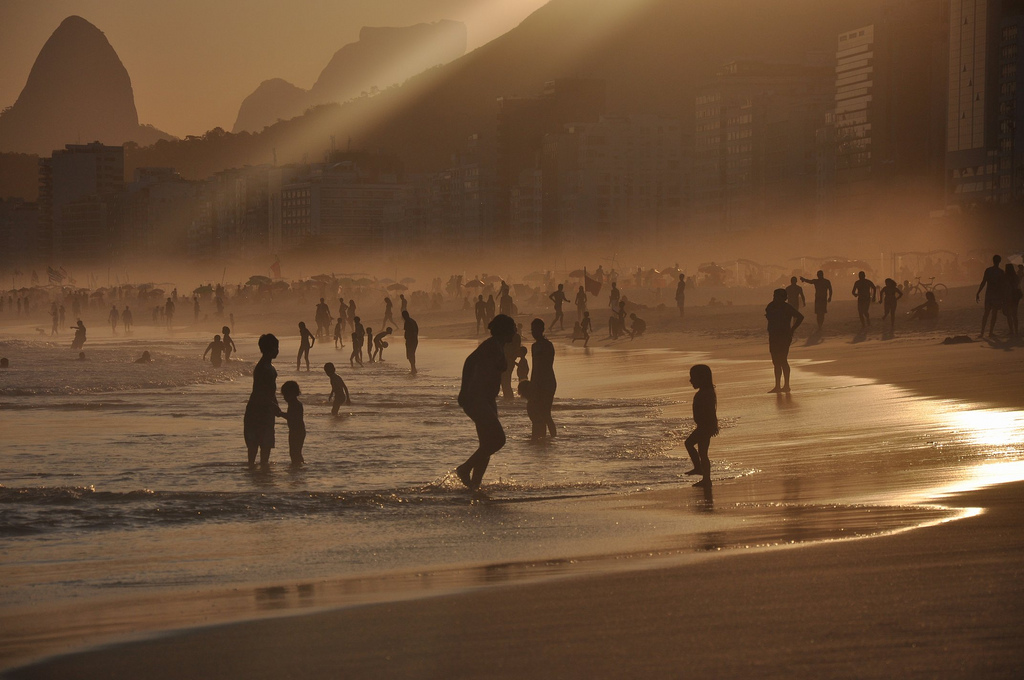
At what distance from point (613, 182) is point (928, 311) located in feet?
493

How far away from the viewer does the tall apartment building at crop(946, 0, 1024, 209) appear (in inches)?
4818

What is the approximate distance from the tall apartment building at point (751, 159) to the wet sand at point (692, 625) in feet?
558

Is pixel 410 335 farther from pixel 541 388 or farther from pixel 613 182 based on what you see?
pixel 613 182

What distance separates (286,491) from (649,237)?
170m

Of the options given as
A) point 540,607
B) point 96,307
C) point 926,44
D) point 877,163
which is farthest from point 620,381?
point 926,44

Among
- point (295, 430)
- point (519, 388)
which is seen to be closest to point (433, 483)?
point (295, 430)

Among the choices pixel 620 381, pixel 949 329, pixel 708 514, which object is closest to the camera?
pixel 708 514

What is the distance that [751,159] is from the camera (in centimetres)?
18062

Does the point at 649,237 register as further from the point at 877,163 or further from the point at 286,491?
the point at 286,491

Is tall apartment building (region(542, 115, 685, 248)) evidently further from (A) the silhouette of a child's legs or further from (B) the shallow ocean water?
(A) the silhouette of a child's legs

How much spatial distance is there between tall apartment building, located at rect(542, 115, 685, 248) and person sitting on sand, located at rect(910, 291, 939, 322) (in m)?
145

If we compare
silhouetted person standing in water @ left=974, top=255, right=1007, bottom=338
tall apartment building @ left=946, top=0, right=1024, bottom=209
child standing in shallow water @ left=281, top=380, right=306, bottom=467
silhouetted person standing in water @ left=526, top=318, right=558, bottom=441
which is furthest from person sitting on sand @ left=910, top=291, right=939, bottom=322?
tall apartment building @ left=946, top=0, right=1024, bottom=209

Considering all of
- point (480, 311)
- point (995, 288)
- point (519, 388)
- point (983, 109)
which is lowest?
point (519, 388)

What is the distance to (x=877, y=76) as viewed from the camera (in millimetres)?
177625
